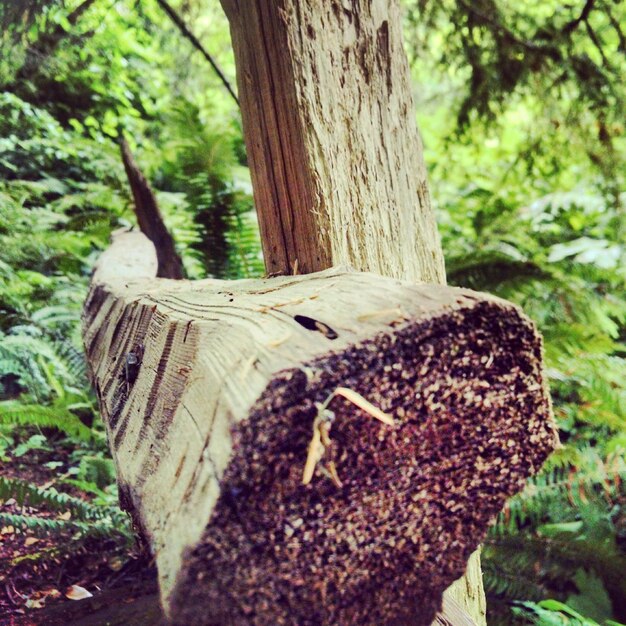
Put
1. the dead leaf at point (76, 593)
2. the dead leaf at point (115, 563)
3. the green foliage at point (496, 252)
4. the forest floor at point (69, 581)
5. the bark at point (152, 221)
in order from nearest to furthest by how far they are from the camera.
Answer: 1. the forest floor at point (69, 581)
2. the dead leaf at point (76, 593)
3. the dead leaf at point (115, 563)
4. the green foliage at point (496, 252)
5. the bark at point (152, 221)

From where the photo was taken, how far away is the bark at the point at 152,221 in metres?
3.97

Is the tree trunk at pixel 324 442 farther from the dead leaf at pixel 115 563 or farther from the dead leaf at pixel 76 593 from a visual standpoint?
the dead leaf at pixel 115 563

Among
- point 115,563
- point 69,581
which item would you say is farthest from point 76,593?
point 115,563

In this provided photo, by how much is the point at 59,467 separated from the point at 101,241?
262 cm

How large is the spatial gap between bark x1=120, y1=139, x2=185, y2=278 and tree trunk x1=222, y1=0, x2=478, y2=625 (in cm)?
231

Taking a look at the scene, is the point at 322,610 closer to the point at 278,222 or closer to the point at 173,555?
the point at 173,555

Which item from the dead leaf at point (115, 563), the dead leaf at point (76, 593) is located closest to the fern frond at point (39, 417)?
the dead leaf at point (115, 563)

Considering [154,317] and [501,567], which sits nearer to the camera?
[154,317]

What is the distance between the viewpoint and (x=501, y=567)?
9.30 feet

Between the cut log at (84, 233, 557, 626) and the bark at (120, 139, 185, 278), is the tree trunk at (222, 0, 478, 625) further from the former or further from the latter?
the bark at (120, 139, 185, 278)

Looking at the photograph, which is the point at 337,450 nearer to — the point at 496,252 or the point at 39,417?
Result: the point at 39,417

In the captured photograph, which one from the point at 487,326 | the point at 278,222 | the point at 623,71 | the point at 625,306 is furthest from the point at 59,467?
the point at 623,71

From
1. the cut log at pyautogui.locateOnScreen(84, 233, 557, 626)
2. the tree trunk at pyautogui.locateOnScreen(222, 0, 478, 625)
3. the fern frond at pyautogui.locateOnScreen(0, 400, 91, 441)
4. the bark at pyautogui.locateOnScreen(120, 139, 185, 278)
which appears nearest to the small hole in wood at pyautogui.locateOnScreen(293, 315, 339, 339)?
the cut log at pyautogui.locateOnScreen(84, 233, 557, 626)

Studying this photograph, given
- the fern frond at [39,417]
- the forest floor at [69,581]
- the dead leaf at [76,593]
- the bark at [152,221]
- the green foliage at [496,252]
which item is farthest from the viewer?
the bark at [152,221]
